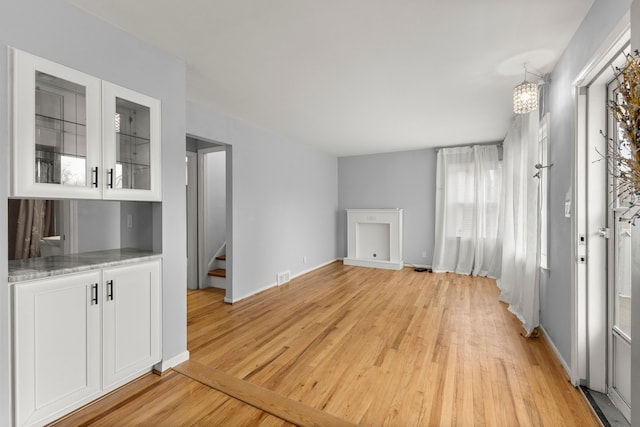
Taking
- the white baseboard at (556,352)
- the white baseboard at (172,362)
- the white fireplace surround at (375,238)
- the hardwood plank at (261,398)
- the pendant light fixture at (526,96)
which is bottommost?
the hardwood plank at (261,398)

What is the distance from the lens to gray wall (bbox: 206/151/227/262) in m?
5.03

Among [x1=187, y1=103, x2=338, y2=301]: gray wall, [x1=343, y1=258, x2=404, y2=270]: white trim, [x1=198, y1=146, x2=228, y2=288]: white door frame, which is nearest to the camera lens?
[x1=187, y1=103, x2=338, y2=301]: gray wall

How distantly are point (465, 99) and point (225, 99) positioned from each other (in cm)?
284

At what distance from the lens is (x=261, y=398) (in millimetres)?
1956

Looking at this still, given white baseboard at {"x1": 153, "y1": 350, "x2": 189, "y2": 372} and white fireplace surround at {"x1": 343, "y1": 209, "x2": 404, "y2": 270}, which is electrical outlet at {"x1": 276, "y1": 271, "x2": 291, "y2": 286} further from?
white baseboard at {"x1": 153, "y1": 350, "x2": 189, "y2": 372}

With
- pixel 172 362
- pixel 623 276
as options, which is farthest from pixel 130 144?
pixel 623 276

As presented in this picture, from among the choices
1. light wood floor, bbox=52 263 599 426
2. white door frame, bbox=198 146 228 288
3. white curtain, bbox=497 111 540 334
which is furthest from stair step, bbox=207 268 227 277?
white curtain, bbox=497 111 540 334

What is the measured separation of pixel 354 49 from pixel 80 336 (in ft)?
9.26

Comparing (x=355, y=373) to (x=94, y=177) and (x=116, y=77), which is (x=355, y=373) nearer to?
(x=94, y=177)

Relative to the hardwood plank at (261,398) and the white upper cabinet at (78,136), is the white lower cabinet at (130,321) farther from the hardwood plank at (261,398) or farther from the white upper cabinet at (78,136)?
the white upper cabinet at (78,136)

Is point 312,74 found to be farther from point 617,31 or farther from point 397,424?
point 397,424

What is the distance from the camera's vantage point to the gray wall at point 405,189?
20.1 feet

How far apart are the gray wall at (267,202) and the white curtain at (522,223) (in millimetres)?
3420

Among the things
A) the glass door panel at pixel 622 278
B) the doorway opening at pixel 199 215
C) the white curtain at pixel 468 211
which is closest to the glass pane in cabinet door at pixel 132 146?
the doorway opening at pixel 199 215
